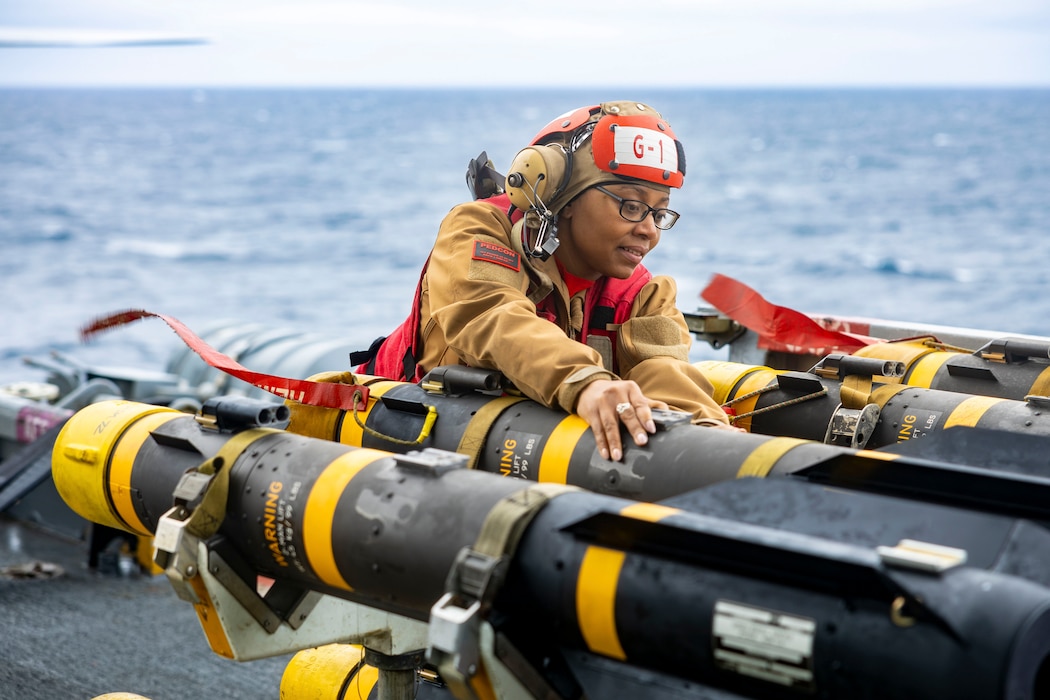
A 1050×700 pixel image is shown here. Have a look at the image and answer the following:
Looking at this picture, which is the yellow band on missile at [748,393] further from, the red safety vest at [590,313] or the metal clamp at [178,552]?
the metal clamp at [178,552]

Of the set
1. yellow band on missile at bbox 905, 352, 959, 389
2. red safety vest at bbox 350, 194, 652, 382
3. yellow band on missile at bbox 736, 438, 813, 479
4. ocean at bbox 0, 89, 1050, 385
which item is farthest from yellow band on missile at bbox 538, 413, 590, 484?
ocean at bbox 0, 89, 1050, 385

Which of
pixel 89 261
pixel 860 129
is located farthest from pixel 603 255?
pixel 860 129

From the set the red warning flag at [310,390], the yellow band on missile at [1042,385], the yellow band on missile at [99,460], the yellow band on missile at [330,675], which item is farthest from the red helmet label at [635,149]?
the yellow band on missile at [330,675]

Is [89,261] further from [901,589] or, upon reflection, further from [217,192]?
[901,589]

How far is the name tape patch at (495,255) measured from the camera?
3.48m

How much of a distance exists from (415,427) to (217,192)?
47266 millimetres

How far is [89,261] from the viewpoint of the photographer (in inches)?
1175

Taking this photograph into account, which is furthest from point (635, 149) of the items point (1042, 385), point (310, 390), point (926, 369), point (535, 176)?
point (1042, 385)

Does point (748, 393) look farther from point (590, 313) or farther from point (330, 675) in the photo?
point (330, 675)

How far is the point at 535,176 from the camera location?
351cm

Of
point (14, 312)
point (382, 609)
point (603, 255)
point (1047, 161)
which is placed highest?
point (1047, 161)

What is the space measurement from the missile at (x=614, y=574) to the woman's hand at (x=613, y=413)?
58 centimetres

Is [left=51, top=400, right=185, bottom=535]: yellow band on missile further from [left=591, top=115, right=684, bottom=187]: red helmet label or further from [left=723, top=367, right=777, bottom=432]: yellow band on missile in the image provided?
[left=723, top=367, right=777, bottom=432]: yellow band on missile

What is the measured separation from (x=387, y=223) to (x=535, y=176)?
1470 inches
